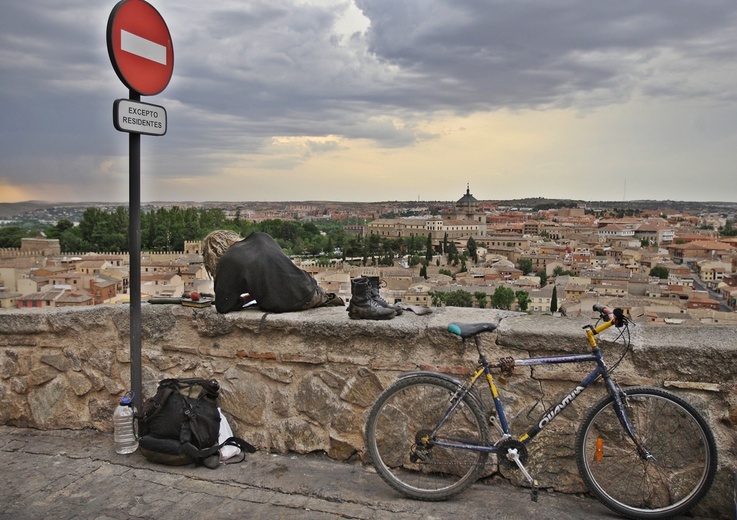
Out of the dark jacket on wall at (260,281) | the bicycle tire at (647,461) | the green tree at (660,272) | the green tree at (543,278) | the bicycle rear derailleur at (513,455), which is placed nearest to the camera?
the bicycle tire at (647,461)

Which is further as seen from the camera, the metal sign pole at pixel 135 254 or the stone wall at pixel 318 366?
the metal sign pole at pixel 135 254

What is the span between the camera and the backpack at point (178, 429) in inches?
106

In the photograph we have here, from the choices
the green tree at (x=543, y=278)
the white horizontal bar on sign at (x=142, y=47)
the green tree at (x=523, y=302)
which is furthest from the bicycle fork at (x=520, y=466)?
the green tree at (x=543, y=278)

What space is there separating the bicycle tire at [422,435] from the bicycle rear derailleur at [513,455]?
0.06 m

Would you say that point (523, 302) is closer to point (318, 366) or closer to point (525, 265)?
point (318, 366)

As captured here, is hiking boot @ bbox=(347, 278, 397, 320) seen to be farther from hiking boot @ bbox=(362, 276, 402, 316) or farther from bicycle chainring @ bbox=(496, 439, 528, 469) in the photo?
bicycle chainring @ bbox=(496, 439, 528, 469)

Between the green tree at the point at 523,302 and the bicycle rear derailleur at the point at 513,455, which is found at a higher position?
the bicycle rear derailleur at the point at 513,455

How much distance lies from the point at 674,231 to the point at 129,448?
383 feet

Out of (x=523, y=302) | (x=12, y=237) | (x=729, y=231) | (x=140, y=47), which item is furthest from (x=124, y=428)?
(x=729, y=231)

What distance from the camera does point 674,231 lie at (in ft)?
344

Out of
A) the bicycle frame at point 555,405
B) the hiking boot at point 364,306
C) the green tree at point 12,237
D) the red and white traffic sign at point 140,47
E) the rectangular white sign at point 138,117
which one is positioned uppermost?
the red and white traffic sign at point 140,47

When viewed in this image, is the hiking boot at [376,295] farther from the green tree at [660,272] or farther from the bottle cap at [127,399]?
the green tree at [660,272]

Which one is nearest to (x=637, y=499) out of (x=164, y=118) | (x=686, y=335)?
(x=686, y=335)

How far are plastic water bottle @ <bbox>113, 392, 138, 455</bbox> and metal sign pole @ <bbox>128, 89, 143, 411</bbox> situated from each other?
0.15ft
